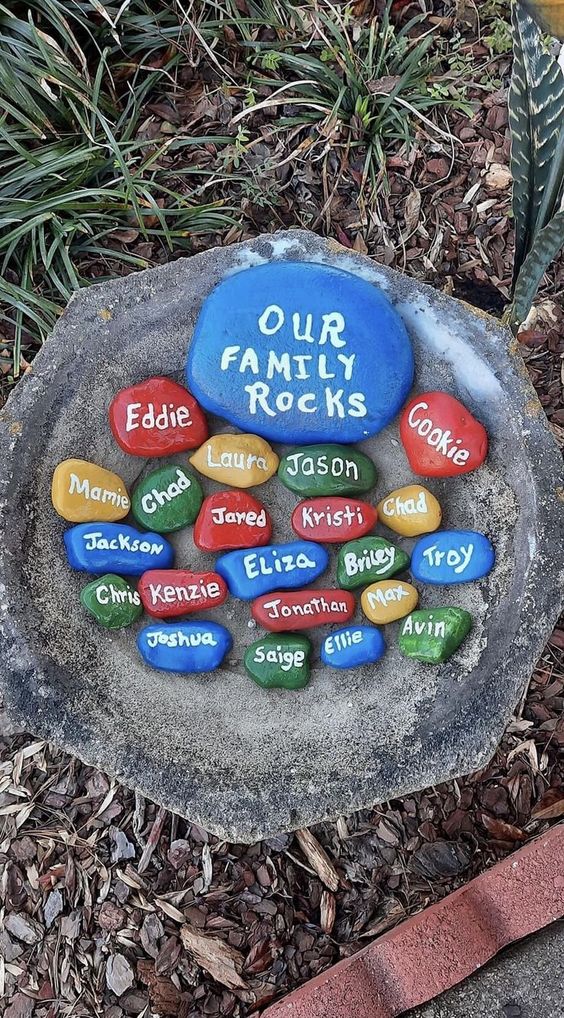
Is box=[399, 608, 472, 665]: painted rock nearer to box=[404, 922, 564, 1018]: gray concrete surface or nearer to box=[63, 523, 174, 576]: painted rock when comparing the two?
box=[63, 523, 174, 576]: painted rock

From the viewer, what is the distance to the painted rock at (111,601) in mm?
1493

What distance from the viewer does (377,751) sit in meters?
1.44

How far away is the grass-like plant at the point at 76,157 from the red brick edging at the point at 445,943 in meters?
1.52

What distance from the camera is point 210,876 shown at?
1.88m

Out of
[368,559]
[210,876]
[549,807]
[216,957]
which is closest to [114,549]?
[368,559]

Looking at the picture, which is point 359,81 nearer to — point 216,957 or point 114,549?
point 114,549

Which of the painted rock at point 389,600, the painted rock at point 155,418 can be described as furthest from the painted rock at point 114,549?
the painted rock at point 389,600

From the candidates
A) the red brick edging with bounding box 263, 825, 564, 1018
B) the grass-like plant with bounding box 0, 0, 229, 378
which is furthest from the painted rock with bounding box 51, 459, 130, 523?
the red brick edging with bounding box 263, 825, 564, 1018

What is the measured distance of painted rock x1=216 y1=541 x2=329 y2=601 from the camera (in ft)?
5.05

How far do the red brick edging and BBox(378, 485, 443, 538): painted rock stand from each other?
66 cm

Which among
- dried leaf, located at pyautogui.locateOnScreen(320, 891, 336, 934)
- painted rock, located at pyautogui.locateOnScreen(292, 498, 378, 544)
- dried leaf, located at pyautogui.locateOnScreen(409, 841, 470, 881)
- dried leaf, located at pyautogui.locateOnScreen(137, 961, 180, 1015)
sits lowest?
dried leaf, located at pyautogui.locateOnScreen(137, 961, 180, 1015)

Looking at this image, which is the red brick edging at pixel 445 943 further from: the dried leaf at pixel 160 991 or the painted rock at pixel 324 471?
the painted rock at pixel 324 471

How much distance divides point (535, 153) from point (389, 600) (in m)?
0.83

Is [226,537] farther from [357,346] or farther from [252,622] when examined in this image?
[357,346]
